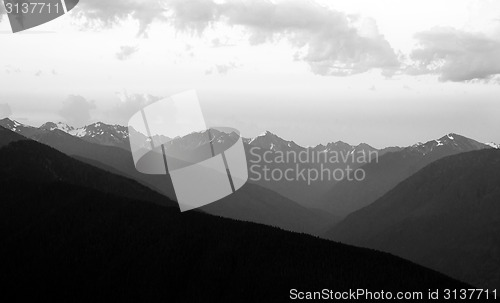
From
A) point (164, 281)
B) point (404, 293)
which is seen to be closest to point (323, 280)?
point (404, 293)

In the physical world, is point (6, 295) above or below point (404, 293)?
above

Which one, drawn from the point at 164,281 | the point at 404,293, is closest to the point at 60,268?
the point at 164,281

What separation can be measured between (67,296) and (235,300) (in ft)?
189

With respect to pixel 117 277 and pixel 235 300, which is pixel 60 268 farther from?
pixel 235 300

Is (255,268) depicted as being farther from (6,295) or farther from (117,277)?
(6,295)

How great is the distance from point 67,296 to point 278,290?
72.5 m

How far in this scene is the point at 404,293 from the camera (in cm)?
19475

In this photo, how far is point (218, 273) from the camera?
643ft

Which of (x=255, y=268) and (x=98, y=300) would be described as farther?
(x=255, y=268)

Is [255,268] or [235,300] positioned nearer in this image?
Result: [235,300]

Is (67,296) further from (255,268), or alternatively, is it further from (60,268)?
(255,268)

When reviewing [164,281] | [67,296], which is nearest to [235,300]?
[164,281]

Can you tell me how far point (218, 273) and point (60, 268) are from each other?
192 ft

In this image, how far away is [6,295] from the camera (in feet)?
607
